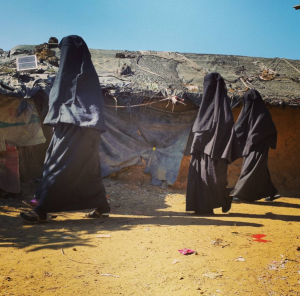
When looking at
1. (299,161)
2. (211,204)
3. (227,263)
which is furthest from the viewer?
(299,161)

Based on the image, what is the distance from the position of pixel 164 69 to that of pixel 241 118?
3938mm

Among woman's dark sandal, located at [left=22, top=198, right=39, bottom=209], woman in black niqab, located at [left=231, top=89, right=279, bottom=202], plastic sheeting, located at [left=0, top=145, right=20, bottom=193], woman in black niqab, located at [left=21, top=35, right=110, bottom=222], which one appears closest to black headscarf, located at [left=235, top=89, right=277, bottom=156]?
woman in black niqab, located at [left=231, top=89, right=279, bottom=202]

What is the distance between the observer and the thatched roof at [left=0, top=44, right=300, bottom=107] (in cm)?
800

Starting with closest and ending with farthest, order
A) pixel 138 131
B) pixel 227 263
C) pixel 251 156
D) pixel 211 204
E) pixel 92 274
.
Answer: pixel 92 274, pixel 227 263, pixel 211 204, pixel 251 156, pixel 138 131

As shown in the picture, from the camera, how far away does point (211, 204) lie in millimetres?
5227

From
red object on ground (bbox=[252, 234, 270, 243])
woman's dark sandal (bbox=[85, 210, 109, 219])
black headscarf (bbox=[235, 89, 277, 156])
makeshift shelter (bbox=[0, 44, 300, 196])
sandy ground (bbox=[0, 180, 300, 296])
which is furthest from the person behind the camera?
makeshift shelter (bbox=[0, 44, 300, 196])

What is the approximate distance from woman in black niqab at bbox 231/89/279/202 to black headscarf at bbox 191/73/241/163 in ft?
4.75

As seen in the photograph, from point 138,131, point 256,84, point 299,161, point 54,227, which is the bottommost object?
point 54,227

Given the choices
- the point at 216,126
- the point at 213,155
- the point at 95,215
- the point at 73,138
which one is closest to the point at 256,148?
the point at 216,126

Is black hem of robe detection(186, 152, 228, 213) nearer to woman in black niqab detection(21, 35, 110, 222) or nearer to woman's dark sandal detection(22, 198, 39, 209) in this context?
woman in black niqab detection(21, 35, 110, 222)

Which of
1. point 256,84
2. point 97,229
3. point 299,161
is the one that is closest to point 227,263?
point 97,229

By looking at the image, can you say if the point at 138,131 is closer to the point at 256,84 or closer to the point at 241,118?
the point at 241,118

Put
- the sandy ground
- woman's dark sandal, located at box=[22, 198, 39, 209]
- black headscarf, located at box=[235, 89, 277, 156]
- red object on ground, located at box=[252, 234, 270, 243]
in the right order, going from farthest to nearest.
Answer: black headscarf, located at box=[235, 89, 277, 156] → woman's dark sandal, located at box=[22, 198, 39, 209] → red object on ground, located at box=[252, 234, 270, 243] → the sandy ground

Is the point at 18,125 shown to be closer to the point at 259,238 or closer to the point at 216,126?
the point at 216,126
